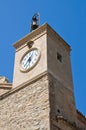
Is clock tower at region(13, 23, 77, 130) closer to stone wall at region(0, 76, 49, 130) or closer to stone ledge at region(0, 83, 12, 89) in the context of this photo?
stone wall at region(0, 76, 49, 130)

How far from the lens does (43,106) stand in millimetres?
10156

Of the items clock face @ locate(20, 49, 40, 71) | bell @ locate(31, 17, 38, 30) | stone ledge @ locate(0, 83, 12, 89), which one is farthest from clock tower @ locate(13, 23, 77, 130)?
bell @ locate(31, 17, 38, 30)

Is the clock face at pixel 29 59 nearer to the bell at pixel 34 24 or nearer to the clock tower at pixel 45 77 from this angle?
the clock tower at pixel 45 77

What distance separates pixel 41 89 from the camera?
10750mm

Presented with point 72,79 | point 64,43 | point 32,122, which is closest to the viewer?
point 32,122

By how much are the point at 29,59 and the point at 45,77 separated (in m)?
1.96

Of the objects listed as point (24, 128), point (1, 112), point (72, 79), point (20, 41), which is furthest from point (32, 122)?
point (20, 41)

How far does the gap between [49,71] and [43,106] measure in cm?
171

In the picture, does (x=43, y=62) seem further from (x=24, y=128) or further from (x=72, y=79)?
(x=24, y=128)

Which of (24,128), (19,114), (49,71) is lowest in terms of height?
(24,128)

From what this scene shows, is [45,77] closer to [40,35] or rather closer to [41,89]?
[41,89]

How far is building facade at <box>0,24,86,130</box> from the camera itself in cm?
1014

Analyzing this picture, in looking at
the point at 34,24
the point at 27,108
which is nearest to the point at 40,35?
the point at 34,24

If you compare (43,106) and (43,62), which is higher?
(43,62)
